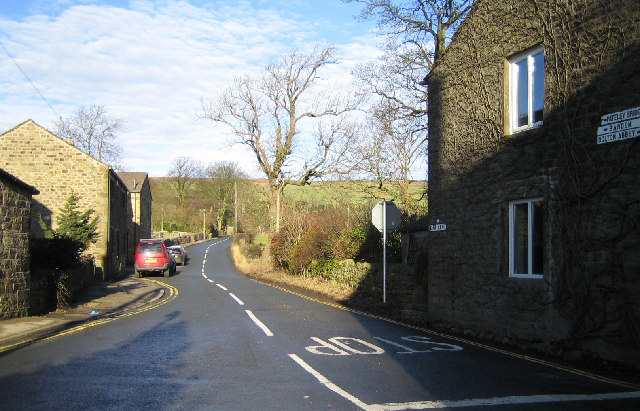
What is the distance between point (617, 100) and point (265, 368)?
6499mm

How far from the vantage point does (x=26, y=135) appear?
29719mm

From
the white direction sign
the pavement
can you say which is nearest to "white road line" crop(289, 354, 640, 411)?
the white direction sign

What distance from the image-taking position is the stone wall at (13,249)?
38.9 ft

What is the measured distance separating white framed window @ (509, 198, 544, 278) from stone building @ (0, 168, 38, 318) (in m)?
10.7

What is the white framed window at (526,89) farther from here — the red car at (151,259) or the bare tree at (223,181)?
the bare tree at (223,181)

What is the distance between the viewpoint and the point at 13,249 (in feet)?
40.1

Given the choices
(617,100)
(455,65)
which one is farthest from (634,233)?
(455,65)

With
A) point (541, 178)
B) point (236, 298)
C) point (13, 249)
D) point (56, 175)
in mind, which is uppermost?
point (56, 175)

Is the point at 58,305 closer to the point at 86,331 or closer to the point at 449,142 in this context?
the point at 86,331

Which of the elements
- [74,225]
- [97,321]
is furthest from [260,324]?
[74,225]

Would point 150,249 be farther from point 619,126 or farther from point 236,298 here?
point 619,126

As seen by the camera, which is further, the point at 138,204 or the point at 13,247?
the point at 138,204

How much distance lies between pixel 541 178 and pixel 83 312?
469 inches

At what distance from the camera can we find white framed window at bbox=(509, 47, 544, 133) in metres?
10.1
